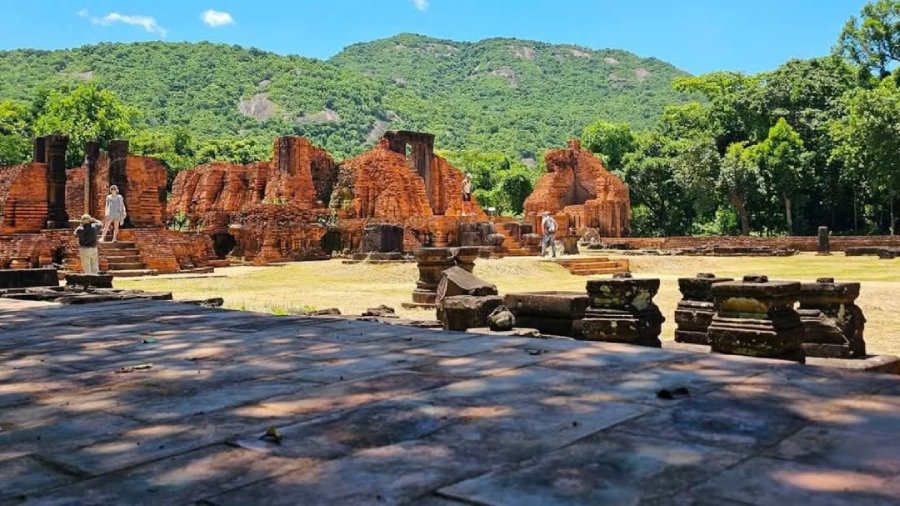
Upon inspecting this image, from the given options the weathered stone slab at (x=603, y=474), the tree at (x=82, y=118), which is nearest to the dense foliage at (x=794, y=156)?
the weathered stone slab at (x=603, y=474)

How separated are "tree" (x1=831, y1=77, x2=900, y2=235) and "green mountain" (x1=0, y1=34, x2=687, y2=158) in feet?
201

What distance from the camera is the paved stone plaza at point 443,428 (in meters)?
2.21

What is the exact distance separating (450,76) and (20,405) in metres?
147

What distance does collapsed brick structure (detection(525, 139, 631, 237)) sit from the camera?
4303 cm

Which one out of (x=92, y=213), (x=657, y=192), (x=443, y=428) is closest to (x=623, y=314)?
(x=443, y=428)

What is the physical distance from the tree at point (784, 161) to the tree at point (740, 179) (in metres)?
0.61

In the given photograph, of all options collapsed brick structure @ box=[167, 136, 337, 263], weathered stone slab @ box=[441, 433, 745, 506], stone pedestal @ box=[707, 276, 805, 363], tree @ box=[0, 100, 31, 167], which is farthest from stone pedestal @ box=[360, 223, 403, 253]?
tree @ box=[0, 100, 31, 167]

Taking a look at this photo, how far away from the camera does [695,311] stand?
7.44m

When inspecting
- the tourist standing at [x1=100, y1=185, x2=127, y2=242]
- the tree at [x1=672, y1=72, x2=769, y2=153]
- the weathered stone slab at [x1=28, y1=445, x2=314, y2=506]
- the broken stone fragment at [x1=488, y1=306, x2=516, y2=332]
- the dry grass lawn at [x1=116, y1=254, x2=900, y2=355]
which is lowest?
the dry grass lawn at [x1=116, y1=254, x2=900, y2=355]

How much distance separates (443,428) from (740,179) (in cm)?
3748

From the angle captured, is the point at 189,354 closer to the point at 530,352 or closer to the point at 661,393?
the point at 530,352

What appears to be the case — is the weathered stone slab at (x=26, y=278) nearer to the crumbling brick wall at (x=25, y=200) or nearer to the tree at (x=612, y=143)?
the crumbling brick wall at (x=25, y=200)

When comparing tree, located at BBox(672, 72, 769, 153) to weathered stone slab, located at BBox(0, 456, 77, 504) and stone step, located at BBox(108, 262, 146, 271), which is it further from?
weathered stone slab, located at BBox(0, 456, 77, 504)

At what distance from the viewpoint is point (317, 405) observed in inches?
134
